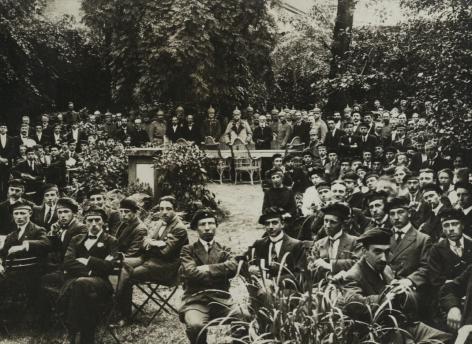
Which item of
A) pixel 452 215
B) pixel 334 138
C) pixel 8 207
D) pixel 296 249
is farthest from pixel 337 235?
pixel 334 138

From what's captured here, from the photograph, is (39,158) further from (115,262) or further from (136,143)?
(115,262)

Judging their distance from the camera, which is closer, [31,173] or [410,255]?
[410,255]

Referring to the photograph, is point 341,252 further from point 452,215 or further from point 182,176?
point 182,176

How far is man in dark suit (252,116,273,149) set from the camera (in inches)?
580

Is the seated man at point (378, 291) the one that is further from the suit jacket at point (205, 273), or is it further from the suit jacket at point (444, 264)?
the suit jacket at point (205, 273)

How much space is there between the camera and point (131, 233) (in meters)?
6.80

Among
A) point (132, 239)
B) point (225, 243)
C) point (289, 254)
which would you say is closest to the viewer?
point (289, 254)

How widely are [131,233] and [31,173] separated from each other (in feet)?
17.4

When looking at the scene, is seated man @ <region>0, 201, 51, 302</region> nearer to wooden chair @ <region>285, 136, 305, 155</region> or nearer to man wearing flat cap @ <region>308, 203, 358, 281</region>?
man wearing flat cap @ <region>308, 203, 358, 281</region>

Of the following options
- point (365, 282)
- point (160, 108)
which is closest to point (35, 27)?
point (160, 108)

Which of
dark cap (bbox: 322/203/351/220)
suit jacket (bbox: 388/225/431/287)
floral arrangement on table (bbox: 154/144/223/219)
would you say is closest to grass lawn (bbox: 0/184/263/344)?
floral arrangement on table (bbox: 154/144/223/219)

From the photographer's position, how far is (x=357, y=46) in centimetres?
1471

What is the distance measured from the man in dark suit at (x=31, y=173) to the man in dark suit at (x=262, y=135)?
549 centimetres

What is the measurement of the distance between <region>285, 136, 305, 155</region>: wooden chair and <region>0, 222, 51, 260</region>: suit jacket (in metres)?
7.41
